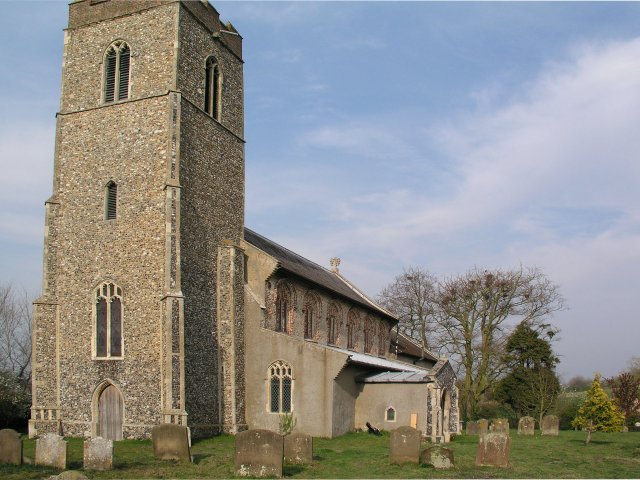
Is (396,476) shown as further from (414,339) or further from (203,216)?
(414,339)

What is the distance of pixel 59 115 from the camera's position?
28.0 meters

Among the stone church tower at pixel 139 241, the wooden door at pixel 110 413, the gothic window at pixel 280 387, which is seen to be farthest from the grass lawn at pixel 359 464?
the gothic window at pixel 280 387

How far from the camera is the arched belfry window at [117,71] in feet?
90.6

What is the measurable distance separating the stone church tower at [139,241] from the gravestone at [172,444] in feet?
16.4

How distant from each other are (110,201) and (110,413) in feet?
26.3

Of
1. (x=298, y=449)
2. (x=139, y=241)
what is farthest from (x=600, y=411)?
(x=139, y=241)

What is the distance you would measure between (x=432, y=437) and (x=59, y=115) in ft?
65.8

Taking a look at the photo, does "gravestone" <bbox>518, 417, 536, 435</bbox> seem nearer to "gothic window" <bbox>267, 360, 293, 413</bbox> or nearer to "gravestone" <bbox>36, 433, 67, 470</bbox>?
"gothic window" <bbox>267, 360, 293, 413</bbox>

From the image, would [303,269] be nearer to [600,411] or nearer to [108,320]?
[108,320]

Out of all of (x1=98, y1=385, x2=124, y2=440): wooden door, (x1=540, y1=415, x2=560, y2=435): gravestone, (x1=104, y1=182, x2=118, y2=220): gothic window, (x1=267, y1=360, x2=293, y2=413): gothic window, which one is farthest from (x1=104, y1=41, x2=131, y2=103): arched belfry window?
(x1=540, y1=415, x2=560, y2=435): gravestone

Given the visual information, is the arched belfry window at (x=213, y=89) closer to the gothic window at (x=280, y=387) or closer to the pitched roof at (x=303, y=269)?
the pitched roof at (x=303, y=269)

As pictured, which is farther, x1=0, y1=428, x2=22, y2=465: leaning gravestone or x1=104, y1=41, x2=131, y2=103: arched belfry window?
x1=104, y1=41, x2=131, y2=103: arched belfry window

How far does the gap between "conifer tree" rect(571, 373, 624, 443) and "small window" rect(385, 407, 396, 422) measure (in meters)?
9.04

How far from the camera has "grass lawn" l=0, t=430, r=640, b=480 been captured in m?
16.3
